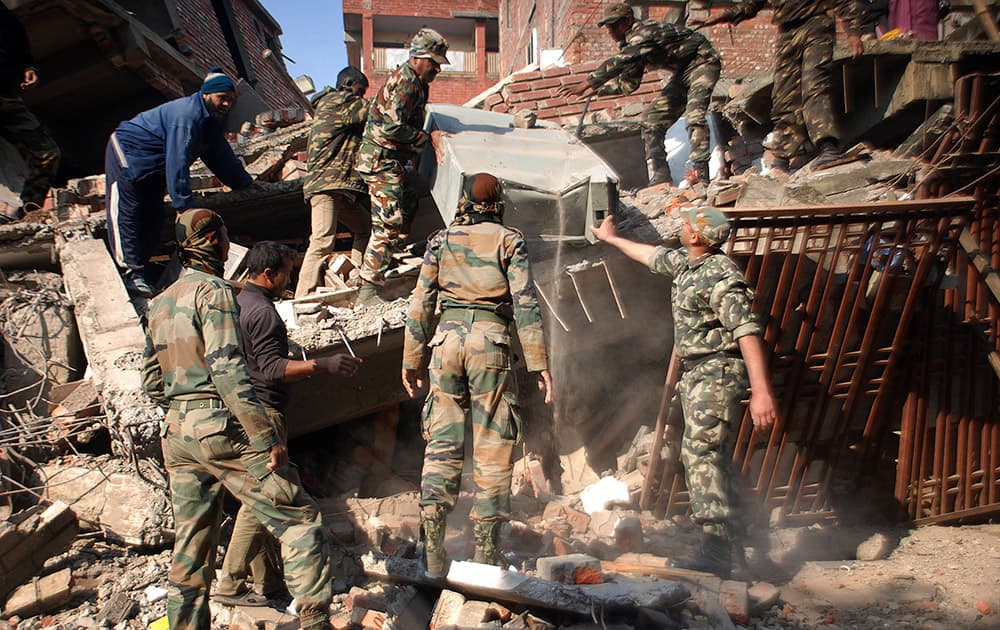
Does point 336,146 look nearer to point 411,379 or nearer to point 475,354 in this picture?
point 411,379

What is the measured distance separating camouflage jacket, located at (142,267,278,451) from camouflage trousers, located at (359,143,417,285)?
1.73m

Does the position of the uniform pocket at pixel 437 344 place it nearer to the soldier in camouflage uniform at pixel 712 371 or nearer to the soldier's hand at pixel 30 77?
the soldier in camouflage uniform at pixel 712 371

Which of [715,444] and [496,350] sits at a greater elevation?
[496,350]

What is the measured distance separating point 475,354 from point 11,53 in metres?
5.63

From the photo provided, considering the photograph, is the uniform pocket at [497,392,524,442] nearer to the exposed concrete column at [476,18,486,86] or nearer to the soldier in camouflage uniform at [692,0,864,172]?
the soldier in camouflage uniform at [692,0,864,172]

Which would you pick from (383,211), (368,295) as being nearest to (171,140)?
(383,211)

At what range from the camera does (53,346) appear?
4.61 meters

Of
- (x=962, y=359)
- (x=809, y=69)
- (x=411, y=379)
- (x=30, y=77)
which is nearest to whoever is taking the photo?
(x=411, y=379)

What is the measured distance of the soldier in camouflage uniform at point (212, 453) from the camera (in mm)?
2539

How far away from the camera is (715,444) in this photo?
10.6ft

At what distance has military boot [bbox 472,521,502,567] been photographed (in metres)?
2.91

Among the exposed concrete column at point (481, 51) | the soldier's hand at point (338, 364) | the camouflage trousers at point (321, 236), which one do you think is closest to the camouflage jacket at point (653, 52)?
the camouflage trousers at point (321, 236)

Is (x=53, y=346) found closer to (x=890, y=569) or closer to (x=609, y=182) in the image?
(x=609, y=182)

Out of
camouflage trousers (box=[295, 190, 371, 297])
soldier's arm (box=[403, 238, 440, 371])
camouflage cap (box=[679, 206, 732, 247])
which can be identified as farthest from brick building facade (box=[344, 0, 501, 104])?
→ soldier's arm (box=[403, 238, 440, 371])
